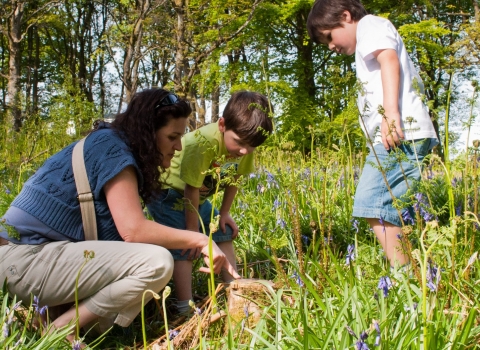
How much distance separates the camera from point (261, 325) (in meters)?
1.70

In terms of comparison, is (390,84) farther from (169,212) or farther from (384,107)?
(169,212)

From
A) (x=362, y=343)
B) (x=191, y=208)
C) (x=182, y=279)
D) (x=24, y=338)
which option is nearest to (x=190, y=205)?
(x=191, y=208)

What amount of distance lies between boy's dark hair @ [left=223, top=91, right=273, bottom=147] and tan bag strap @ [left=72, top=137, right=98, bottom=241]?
0.82 metres

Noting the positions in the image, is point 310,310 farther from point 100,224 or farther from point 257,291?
point 100,224

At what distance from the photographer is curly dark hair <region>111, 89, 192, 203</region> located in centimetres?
226

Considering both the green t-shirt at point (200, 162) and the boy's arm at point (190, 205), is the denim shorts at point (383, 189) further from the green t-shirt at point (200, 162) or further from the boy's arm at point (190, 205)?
the boy's arm at point (190, 205)

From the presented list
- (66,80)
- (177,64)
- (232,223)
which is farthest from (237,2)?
(232,223)

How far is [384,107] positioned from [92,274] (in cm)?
160

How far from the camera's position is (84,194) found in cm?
213

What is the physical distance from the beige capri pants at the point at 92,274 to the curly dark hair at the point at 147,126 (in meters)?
0.36

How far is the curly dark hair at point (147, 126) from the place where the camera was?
2.26 meters

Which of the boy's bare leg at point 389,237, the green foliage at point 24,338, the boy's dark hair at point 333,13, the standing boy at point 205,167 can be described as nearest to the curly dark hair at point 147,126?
the standing boy at point 205,167

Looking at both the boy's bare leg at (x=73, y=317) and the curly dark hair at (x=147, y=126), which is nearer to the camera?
the boy's bare leg at (x=73, y=317)

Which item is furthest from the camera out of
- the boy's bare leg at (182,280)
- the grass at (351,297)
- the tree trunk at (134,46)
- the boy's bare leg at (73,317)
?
the tree trunk at (134,46)
